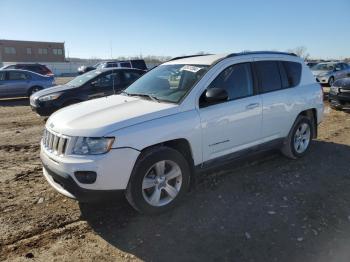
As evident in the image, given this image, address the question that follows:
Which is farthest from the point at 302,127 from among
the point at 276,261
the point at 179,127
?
the point at 276,261

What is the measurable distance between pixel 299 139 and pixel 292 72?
1.22 m

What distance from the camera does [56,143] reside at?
153 inches

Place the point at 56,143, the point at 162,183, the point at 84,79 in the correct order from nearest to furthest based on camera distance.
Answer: the point at 56,143, the point at 162,183, the point at 84,79

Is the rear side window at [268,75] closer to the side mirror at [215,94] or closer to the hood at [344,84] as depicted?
the side mirror at [215,94]

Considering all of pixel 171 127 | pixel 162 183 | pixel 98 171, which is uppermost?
pixel 171 127

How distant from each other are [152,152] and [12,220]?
188cm

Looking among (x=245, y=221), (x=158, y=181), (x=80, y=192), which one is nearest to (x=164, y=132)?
(x=158, y=181)

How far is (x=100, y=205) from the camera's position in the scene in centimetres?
441

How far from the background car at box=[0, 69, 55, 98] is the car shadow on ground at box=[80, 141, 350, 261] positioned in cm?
1344

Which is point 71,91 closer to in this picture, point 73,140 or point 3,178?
point 3,178

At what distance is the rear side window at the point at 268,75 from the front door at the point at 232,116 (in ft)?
0.76

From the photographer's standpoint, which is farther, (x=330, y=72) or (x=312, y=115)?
(x=330, y=72)

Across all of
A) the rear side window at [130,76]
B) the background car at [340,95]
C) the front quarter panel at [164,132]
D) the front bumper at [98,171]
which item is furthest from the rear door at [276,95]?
the rear side window at [130,76]

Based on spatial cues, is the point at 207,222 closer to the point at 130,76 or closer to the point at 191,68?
the point at 191,68
